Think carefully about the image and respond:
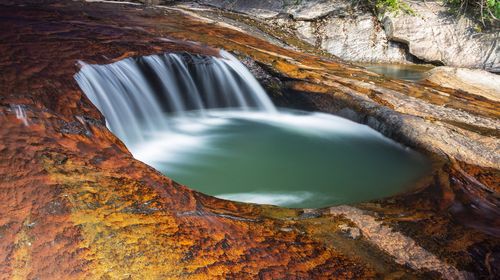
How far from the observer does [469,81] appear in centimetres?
786

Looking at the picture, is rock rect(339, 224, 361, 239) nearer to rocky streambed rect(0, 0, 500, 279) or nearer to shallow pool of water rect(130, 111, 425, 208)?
rocky streambed rect(0, 0, 500, 279)

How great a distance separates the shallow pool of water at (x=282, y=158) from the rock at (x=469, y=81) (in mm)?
2543

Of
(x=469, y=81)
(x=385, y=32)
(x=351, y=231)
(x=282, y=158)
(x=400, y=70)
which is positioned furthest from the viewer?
(x=385, y=32)

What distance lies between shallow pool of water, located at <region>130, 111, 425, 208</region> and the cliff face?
4886mm

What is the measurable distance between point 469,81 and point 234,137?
4.56 m

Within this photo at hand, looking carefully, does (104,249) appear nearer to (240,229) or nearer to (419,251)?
(240,229)

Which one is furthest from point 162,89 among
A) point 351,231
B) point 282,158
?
point 351,231

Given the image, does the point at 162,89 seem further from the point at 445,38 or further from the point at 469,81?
the point at 445,38

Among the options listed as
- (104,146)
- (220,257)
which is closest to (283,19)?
(104,146)

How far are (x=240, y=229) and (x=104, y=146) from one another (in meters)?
1.26

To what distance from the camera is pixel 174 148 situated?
5.49 meters

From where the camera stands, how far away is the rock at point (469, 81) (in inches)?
294

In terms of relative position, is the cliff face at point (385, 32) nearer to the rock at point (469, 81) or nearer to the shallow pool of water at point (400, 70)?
the shallow pool of water at point (400, 70)

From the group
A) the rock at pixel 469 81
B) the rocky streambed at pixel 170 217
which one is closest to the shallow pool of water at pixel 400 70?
the rock at pixel 469 81
